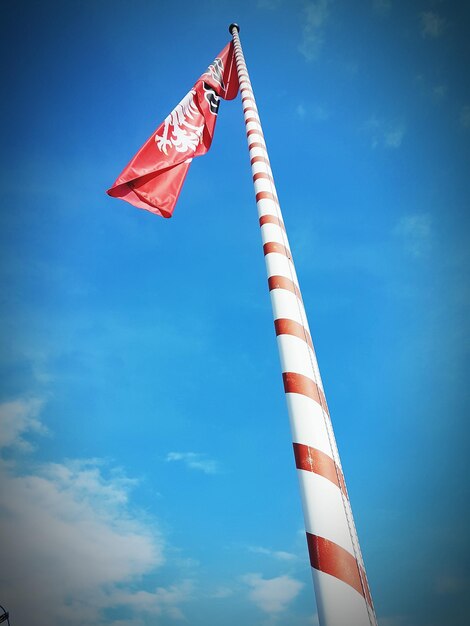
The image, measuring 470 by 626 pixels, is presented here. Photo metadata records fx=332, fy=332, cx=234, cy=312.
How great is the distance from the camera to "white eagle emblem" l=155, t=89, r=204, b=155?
5367 mm

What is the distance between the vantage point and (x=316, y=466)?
2166mm

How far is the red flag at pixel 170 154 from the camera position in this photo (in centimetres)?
495

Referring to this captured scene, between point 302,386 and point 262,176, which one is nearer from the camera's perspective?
point 302,386

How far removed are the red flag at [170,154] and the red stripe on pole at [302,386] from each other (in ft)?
11.8

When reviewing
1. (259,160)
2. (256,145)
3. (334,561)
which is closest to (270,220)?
(259,160)

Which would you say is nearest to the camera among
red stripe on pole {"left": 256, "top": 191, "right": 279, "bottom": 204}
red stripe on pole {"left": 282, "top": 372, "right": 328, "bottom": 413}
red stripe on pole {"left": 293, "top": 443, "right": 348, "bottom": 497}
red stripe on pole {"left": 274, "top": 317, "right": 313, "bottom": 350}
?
red stripe on pole {"left": 293, "top": 443, "right": 348, "bottom": 497}

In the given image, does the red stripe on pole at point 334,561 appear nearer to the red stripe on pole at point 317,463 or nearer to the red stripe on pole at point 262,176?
the red stripe on pole at point 317,463

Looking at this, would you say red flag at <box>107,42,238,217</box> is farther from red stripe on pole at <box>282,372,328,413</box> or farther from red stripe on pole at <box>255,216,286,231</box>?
red stripe on pole at <box>282,372,328,413</box>

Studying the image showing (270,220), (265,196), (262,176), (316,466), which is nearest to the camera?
(316,466)

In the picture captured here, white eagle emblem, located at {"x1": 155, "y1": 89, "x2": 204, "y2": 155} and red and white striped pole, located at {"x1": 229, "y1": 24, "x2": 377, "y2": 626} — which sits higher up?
white eagle emblem, located at {"x1": 155, "y1": 89, "x2": 204, "y2": 155}

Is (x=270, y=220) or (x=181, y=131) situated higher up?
(x=181, y=131)

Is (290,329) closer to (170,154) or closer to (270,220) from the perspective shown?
(270,220)

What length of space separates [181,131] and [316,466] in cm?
552

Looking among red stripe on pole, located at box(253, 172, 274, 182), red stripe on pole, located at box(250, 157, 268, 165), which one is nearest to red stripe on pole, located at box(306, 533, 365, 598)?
red stripe on pole, located at box(253, 172, 274, 182)
